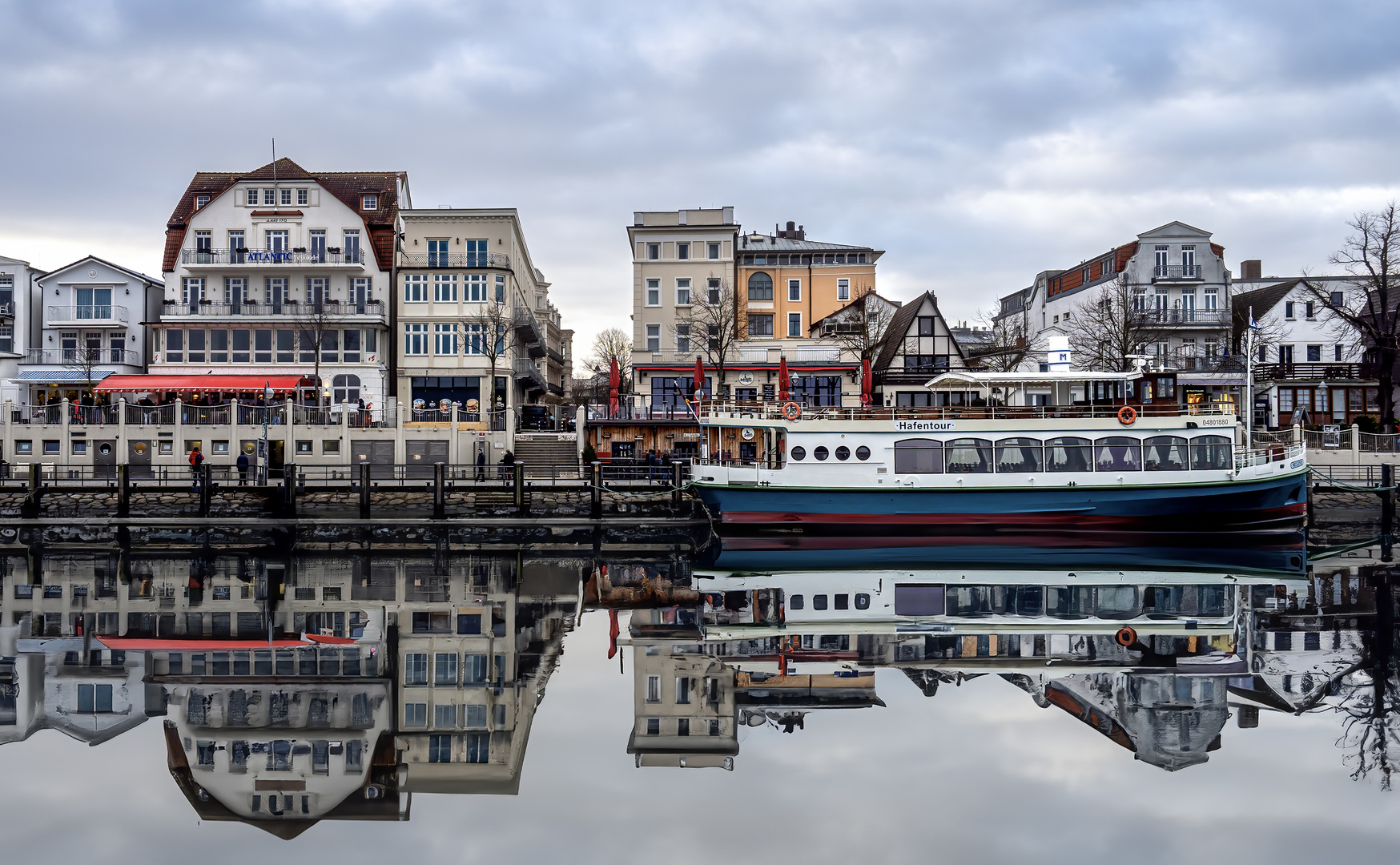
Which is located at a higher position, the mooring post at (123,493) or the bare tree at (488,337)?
the bare tree at (488,337)

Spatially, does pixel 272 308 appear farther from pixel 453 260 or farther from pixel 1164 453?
pixel 1164 453

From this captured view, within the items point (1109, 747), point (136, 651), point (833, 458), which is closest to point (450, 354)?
point (833, 458)

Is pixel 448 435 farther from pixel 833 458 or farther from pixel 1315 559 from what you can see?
pixel 1315 559

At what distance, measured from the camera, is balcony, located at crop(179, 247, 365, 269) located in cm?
4969

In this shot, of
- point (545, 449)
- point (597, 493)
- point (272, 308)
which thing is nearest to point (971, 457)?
point (597, 493)

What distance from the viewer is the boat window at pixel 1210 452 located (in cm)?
3222

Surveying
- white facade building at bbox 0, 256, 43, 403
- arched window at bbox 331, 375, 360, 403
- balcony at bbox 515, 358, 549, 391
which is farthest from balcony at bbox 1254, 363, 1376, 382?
white facade building at bbox 0, 256, 43, 403

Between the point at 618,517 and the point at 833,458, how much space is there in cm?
744

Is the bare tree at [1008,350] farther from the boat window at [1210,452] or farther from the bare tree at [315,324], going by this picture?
the bare tree at [315,324]

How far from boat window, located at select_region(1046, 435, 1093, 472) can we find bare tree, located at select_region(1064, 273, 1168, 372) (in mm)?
10783

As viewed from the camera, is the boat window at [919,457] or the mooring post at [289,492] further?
the mooring post at [289,492]

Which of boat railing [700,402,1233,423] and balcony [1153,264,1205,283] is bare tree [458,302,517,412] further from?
balcony [1153,264,1205,283]

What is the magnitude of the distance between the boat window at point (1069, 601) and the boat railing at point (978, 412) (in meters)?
10.4

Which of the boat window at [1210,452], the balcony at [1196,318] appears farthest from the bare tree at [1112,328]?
the boat window at [1210,452]
